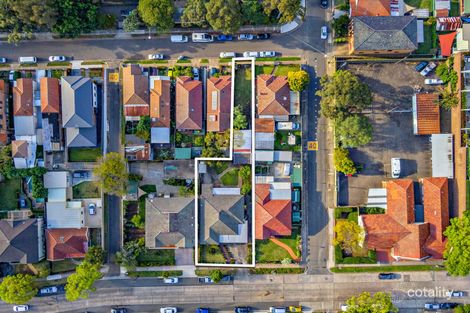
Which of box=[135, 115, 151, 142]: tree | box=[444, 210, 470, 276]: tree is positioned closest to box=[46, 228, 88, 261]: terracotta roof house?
box=[135, 115, 151, 142]: tree

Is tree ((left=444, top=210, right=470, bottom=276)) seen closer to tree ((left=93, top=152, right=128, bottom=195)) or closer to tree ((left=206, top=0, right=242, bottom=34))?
tree ((left=206, top=0, right=242, bottom=34))

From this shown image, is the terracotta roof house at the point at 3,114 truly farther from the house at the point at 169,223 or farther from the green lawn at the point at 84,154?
the house at the point at 169,223

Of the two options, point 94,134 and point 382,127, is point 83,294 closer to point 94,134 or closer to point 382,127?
point 94,134

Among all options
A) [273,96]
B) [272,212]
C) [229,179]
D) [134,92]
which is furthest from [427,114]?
[134,92]

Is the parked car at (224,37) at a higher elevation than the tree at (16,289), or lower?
higher

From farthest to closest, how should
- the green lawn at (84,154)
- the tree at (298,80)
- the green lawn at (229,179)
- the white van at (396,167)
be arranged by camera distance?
the green lawn at (84,154) → the green lawn at (229,179) → the white van at (396,167) → the tree at (298,80)

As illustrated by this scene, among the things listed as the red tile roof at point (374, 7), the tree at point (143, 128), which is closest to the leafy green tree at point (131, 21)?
the tree at point (143, 128)
